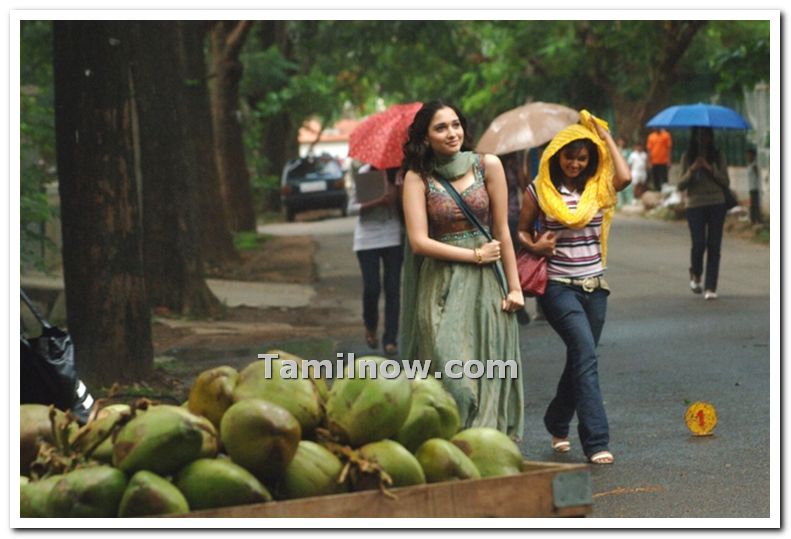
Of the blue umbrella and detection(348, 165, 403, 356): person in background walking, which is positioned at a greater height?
the blue umbrella

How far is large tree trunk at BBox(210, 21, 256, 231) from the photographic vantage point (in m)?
28.1

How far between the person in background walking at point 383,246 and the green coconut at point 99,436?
26.9 ft

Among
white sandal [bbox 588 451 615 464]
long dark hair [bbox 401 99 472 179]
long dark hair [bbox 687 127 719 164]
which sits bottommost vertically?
white sandal [bbox 588 451 615 464]

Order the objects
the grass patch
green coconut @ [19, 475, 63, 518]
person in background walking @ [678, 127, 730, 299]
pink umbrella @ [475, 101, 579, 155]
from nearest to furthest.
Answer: green coconut @ [19, 475, 63, 518], pink umbrella @ [475, 101, 579, 155], person in background walking @ [678, 127, 730, 299], the grass patch

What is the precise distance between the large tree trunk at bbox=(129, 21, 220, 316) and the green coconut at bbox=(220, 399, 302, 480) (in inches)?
512

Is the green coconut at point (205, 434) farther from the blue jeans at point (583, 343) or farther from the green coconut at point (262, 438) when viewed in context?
the blue jeans at point (583, 343)

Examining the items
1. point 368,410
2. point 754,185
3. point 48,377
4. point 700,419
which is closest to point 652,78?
point 754,185

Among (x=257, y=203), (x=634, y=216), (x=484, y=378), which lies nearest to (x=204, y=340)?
(x=484, y=378)

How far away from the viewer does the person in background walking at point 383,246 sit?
12.8 m

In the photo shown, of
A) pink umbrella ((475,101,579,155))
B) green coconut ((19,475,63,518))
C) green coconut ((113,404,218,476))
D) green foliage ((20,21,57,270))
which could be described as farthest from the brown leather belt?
green foliage ((20,21,57,270))

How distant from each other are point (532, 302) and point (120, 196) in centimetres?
740

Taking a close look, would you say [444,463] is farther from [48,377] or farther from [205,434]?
[48,377]

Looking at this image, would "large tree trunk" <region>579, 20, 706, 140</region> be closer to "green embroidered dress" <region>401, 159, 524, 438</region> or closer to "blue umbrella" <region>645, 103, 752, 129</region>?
"blue umbrella" <region>645, 103, 752, 129</region>

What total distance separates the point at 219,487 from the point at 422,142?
3356mm
